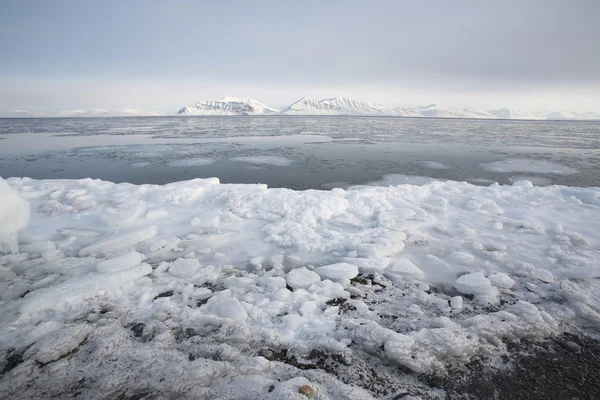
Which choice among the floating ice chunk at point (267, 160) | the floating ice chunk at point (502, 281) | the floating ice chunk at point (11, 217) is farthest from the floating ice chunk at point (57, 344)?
the floating ice chunk at point (267, 160)

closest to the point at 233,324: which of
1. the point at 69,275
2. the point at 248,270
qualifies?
the point at 248,270

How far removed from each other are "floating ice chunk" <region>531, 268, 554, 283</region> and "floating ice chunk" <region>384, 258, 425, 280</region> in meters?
1.38

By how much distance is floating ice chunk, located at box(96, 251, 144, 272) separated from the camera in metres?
3.46

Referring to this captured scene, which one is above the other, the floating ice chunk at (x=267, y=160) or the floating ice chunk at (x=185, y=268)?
the floating ice chunk at (x=267, y=160)

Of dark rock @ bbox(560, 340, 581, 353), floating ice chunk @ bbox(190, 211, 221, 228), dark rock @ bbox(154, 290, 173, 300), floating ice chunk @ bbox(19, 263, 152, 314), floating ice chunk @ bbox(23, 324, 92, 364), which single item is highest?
floating ice chunk @ bbox(190, 211, 221, 228)

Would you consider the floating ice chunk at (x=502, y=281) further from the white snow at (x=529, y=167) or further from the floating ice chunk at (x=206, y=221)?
the white snow at (x=529, y=167)

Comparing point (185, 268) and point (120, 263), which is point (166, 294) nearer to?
point (185, 268)

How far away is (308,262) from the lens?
3.94m

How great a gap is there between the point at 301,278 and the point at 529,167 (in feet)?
44.1

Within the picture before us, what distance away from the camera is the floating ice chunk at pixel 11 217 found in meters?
3.79

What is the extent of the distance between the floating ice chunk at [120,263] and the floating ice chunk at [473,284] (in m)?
3.94

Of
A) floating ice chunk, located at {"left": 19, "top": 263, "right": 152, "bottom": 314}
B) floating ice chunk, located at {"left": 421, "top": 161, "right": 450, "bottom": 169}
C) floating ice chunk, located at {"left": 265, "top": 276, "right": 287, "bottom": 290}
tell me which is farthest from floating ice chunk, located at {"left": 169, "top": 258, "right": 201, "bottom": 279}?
floating ice chunk, located at {"left": 421, "top": 161, "right": 450, "bottom": 169}

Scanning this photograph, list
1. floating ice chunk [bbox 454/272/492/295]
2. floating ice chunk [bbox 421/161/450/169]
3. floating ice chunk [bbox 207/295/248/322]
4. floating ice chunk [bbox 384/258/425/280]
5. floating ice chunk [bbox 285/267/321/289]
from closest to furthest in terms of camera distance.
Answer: floating ice chunk [bbox 207/295/248/322] < floating ice chunk [bbox 454/272/492/295] < floating ice chunk [bbox 285/267/321/289] < floating ice chunk [bbox 384/258/425/280] < floating ice chunk [bbox 421/161/450/169]

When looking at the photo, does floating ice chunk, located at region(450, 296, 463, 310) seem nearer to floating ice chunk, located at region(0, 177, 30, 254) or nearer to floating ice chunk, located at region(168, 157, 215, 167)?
floating ice chunk, located at region(0, 177, 30, 254)
